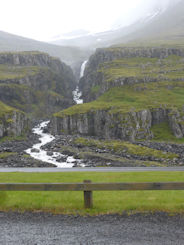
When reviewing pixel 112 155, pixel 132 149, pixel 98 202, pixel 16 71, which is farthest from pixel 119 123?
pixel 16 71

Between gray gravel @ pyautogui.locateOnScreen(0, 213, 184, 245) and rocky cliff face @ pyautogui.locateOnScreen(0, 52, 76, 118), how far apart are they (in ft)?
446

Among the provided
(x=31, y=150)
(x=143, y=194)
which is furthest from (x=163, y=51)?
(x=143, y=194)

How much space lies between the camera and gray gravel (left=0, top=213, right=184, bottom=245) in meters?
9.89

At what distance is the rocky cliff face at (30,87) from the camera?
475ft

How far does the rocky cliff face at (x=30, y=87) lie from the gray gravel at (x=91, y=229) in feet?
446

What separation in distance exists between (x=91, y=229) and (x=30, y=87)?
6173 inches

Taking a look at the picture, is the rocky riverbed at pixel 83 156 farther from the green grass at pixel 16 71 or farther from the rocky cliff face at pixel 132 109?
the green grass at pixel 16 71

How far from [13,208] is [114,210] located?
5.29m

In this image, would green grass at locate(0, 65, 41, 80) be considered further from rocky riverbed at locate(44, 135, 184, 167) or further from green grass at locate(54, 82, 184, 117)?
rocky riverbed at locate(44, 135, 184, 167)

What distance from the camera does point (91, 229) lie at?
424 inches

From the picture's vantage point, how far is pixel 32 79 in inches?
6526

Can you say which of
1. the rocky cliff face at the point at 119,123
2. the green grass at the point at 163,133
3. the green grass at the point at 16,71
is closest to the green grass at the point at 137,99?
the rocky cliff face at the point at 119,123

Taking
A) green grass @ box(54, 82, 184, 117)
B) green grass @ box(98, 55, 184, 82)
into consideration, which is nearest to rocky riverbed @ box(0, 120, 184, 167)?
green grass @ box(54, 82, 184, 117)

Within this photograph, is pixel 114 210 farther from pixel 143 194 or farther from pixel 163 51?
pixel 163 51
